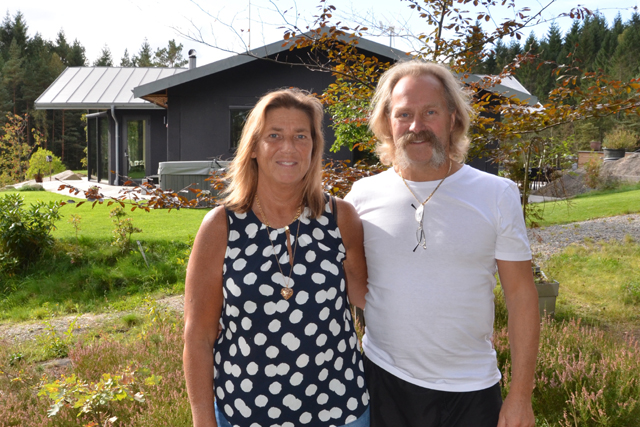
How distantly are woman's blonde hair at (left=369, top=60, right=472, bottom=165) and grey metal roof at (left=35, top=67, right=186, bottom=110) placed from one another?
55.5ft

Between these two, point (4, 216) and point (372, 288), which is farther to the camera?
point (4, 216)

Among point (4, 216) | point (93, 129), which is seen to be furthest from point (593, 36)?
point (4, 216)

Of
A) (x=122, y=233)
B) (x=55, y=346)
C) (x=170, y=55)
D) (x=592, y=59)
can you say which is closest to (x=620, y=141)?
(x=122, y=233)

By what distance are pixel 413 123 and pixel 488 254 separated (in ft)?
1.91

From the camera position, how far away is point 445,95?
2.18 m

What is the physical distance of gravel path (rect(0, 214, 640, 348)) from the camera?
6285 millimetres

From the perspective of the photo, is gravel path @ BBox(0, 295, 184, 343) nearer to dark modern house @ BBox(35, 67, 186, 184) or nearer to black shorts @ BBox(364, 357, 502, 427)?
black shorts @ BBox(364, 357, 502, 427)

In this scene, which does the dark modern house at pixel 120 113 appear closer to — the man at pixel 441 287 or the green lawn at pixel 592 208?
the green lawn at pixel 592 208

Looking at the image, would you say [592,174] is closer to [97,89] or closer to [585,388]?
[585,388]

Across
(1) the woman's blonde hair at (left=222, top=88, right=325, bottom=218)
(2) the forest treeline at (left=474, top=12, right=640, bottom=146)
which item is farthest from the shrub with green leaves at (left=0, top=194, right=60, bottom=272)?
(2) the forest treeline at (left=474, top=12, right=640, bottom=146)

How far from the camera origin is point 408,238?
2.03 m

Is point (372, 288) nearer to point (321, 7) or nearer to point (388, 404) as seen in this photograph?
point (388, 404)

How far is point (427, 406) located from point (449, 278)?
19.0 inches

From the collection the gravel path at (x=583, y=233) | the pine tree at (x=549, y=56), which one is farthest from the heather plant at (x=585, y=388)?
the pine tree at (x=549, y=56)
